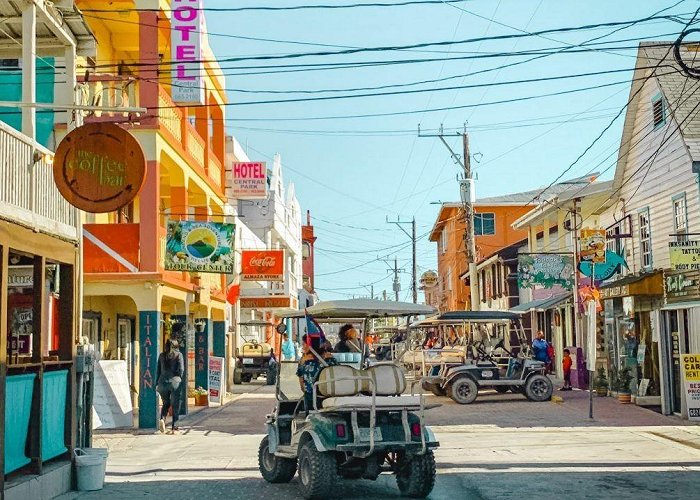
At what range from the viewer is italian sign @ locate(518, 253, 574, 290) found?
3142 cm

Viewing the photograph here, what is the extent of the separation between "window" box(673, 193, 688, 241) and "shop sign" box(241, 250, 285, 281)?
623 inches

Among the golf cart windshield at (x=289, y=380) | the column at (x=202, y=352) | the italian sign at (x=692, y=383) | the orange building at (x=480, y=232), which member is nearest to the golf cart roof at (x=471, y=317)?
the column at (x=202, y=352)

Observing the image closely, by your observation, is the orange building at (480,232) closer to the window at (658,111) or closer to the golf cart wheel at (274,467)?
the window at (658,111)

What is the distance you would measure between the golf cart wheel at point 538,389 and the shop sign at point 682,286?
552 cm

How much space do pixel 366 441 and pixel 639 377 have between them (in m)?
15.5

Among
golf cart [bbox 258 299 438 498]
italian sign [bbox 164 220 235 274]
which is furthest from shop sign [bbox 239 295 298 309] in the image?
golf cart [bbox 258 299 438 498]

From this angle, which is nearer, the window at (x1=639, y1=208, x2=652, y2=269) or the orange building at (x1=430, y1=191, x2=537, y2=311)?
the window at (x1=639, y1=208, x2=652, y2=269)

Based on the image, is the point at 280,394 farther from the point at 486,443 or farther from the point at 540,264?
the point at 540,264

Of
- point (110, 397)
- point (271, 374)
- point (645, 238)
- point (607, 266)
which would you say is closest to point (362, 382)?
point (110, 397)

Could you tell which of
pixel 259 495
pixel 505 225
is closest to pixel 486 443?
pixel 259 495

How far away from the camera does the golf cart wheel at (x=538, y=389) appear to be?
84.7ft

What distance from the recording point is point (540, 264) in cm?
3153

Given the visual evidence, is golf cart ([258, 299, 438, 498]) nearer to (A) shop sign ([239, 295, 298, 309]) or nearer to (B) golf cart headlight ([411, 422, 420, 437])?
(B) golf cart headlight ([411, 422, 420, 437])

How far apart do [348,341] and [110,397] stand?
6437 mm
